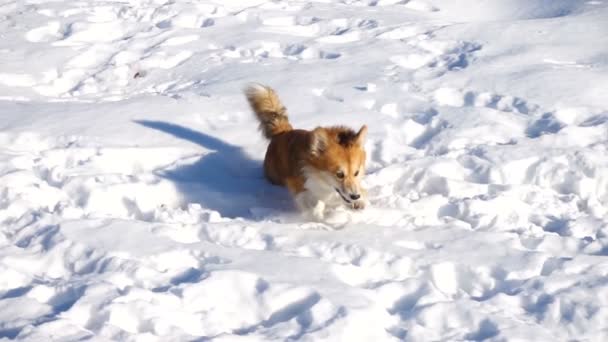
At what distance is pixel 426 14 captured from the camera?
32.9ft

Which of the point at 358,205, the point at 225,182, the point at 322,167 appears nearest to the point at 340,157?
the point at 322,167

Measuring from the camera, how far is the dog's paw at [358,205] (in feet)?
16.8

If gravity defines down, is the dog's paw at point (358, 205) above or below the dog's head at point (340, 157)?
below

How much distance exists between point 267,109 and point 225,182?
2.79 ft

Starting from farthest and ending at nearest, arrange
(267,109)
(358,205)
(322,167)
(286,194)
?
(267,109) < (286,194) < (322,167) < (358,205)

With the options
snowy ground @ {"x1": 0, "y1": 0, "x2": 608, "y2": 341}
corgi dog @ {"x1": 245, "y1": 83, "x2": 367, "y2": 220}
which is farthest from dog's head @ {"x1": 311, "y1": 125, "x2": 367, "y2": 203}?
snowy ground @ {"x1": 0, "y1": 0, "x2": 608, "y2": 341}

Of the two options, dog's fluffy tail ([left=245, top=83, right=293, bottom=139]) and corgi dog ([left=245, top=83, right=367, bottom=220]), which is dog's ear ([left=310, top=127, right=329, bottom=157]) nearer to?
corgi dog ([left=245, top=83, right=367, bottom=220])

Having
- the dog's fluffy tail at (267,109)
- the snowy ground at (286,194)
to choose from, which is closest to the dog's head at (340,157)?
the snowy ground at (286,194)

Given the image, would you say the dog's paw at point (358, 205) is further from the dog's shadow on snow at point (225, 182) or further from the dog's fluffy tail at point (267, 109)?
the dog's fluffy tail at point (267, 109)

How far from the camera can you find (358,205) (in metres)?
5.15

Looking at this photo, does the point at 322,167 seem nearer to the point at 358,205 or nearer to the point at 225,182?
the point at 358,205

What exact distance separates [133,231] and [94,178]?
103cm

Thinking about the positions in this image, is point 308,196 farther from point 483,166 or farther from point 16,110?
point 16,110

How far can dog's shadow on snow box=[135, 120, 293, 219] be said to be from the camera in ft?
18.1
